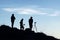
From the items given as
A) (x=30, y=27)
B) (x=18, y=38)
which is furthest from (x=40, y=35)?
(x=18, y=38)

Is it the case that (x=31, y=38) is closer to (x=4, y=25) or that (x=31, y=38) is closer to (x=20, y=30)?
(x=20, y=30)

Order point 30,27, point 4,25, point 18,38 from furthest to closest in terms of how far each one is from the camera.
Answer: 1. point 4,25
2. point 30,27
3. point 18,38

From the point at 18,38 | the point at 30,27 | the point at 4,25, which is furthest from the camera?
the point at 4,25

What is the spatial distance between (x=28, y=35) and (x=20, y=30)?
3.53 metres

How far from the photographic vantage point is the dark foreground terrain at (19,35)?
205 feet

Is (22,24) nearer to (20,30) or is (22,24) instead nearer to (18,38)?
(20,30)

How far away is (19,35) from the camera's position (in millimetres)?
64125

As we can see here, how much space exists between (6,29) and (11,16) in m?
5.15

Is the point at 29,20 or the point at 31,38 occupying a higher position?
the point at 29,20

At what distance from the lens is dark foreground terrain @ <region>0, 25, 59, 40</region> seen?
62.6m

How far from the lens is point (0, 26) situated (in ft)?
232

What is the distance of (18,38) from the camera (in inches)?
2475

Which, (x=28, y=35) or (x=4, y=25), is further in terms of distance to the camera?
(x=4, y=25)

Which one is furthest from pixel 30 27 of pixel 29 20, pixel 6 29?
pixel 6 29
